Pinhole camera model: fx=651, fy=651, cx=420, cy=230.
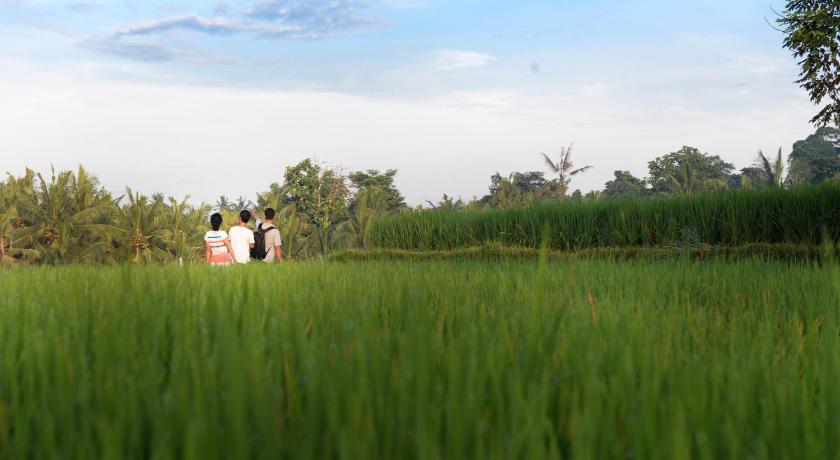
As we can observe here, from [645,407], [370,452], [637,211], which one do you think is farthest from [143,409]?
[637,211]

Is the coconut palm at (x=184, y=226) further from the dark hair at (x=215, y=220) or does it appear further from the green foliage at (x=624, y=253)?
the dark hair at (x=215, y=220)

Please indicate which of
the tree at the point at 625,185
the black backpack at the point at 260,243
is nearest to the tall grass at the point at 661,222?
the black backpack at the point at 260,243

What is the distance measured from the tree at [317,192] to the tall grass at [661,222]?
32.7 metres

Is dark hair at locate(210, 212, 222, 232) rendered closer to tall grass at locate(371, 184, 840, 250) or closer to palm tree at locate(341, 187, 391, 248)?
tall grass at locate(371, 184, 840, 250)

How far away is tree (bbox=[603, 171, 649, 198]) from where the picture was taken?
64312 millimetres

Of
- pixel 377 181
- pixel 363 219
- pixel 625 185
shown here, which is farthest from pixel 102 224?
pixel 625 185

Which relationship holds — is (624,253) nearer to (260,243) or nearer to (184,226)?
(260,243)

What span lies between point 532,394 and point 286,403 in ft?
2.18

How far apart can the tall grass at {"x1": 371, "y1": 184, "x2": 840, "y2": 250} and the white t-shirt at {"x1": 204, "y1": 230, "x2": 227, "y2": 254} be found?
15.8ft

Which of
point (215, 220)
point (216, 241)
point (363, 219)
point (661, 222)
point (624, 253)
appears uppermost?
point (363, 219)

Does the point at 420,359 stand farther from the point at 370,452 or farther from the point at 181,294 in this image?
the point at 181,294

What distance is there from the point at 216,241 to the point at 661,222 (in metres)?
8.42

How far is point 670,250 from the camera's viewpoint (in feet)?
37.8

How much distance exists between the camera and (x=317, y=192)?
49031mm
